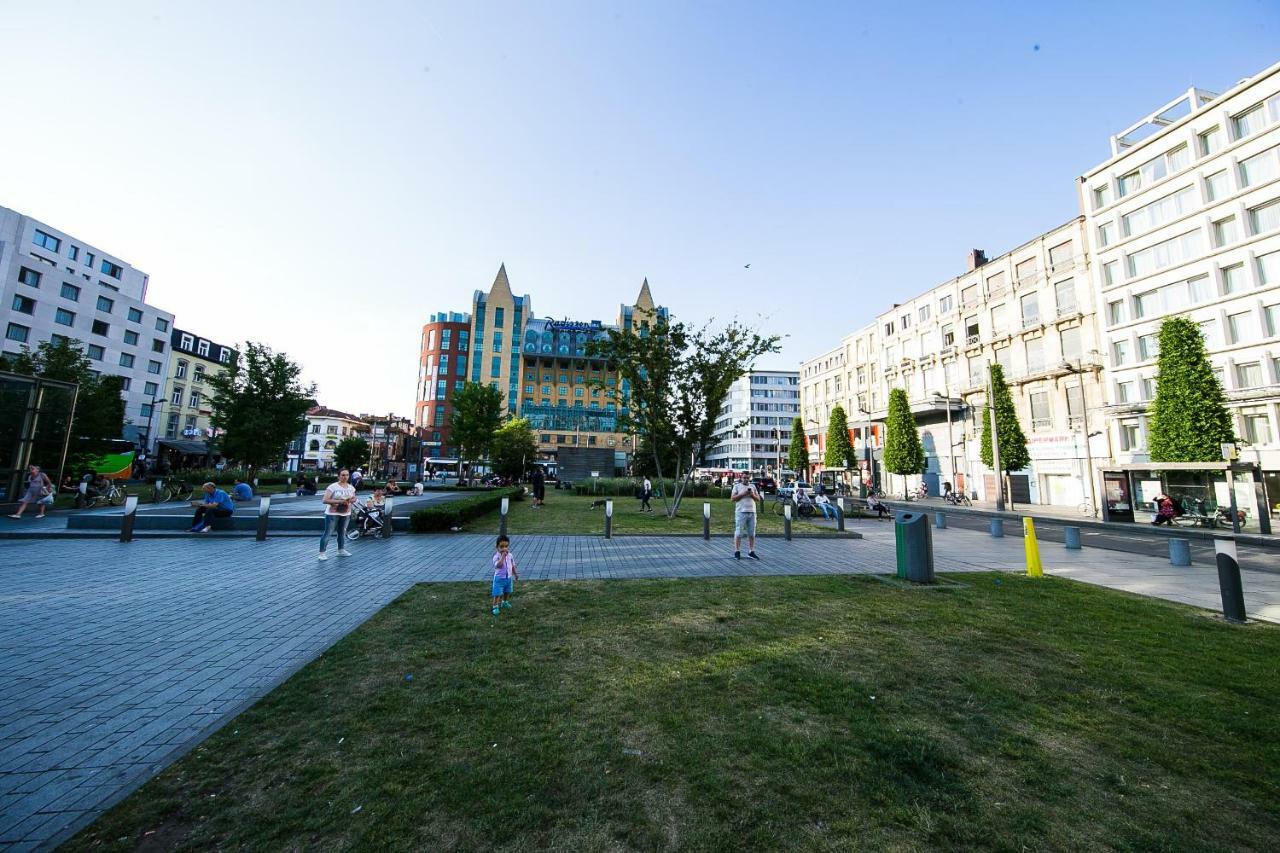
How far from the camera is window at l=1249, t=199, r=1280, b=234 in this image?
25619 millimetres

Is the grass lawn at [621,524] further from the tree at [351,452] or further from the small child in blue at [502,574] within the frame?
the tree at [351,452]

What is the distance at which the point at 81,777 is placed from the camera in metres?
2.98

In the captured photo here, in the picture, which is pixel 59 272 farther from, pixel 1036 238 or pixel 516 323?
pixel 1036 238

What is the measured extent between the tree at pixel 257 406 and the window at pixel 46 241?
34.9 metres

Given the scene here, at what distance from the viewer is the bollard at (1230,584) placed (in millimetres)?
6895

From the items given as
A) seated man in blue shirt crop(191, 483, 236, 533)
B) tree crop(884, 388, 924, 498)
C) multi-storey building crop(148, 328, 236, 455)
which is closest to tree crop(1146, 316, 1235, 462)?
tree crop(884, 388, 924, 498)

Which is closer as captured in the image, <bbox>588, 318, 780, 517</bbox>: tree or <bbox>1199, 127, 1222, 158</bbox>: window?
<bbox>588, 318, 780, 517</bbox>: tree

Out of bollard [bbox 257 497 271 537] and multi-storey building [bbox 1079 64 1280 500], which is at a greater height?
multi-storey building [bbox 1079 64 1280 500]

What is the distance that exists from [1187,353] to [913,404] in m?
23.0

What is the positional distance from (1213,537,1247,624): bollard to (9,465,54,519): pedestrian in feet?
94.0

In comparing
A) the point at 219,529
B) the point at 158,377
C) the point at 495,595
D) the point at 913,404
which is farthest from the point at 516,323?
the point at 495,595

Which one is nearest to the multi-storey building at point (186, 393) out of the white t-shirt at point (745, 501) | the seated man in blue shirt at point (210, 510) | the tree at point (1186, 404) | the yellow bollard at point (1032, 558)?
the seated man in blue shirt at point (210, 510)

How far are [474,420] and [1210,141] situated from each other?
50.5 m

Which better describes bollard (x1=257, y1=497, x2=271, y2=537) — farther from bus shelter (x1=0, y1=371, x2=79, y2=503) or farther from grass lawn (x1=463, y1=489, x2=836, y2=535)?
bus shelter (x1=0, y1=371, x2=79, y2=503)
